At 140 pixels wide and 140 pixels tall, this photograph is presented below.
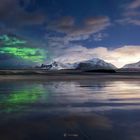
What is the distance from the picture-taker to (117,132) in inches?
358

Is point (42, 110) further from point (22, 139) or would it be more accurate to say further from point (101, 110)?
point (22, 139)

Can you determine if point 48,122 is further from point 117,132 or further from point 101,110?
point 101,110

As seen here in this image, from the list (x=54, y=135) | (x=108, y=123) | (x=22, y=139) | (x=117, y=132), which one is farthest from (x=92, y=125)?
(x=22, y=139)

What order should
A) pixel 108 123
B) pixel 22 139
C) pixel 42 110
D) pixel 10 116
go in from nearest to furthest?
pixel 22 139 → pixel 108 123 → pixel 10 116 → pixel 42 110

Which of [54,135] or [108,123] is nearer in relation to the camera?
[54,135]

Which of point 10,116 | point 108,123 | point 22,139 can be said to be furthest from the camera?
point 10,116

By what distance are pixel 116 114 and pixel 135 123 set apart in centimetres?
229

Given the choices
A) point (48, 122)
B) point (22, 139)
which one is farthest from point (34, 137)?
point (48, 122)

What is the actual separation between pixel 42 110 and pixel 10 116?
2.17 metres

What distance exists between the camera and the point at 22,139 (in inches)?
322

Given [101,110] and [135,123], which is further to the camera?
[101,110]

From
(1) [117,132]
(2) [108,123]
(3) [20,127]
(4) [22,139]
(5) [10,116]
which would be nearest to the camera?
(4) [22,139]

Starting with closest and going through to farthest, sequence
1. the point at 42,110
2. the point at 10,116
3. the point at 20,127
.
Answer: the point at 20,127
the point at 10,116
the point at 42,110

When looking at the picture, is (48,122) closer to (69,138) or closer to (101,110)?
(69,138)
